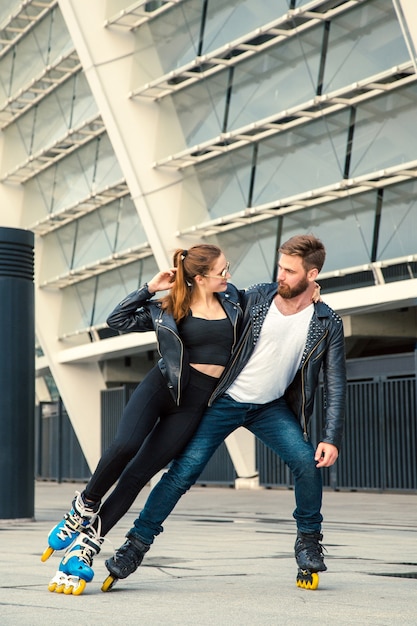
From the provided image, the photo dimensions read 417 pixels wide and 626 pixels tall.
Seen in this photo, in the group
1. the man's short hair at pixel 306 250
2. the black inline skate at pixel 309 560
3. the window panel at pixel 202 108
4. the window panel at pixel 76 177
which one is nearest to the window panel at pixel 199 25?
the window panel at pixel 202 108

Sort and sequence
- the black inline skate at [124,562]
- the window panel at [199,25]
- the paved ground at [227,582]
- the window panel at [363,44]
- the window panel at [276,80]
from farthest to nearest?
the window panel at [199,25] → the window panel at [276,80] → the window panel at [363,44] → the black inline skate at [124,562] → the paved ground at [227,582]

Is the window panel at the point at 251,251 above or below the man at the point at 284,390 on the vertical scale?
above

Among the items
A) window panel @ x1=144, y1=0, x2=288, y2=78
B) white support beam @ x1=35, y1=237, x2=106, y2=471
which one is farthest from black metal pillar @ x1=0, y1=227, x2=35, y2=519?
white support beam @ x1=35, y1=237, x2=106, y2=471

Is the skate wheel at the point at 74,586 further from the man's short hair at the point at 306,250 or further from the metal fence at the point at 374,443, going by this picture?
the metal fence at the point at 374,443

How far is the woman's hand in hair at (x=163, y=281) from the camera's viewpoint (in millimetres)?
5707

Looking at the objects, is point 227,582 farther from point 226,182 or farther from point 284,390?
point 226,182

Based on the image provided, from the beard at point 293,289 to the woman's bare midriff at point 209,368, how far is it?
1.55 feet

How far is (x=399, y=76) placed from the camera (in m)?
19.5

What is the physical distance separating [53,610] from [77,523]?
829 millimetres

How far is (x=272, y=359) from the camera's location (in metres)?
5.70

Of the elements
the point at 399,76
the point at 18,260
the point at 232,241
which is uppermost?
the point at 399,76

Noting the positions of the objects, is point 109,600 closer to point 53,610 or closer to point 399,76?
point 53,610

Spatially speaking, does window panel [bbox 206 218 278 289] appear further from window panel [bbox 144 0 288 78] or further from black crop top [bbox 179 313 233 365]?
black crop top [bbox 179 313 233 365]

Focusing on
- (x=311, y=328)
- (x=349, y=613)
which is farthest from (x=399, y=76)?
(x=349, y=613)
